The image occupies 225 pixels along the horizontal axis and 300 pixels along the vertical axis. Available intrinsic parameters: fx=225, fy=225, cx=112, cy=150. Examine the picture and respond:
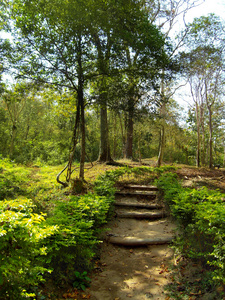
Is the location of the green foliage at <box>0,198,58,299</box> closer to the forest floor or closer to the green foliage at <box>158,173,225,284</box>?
the forest floor

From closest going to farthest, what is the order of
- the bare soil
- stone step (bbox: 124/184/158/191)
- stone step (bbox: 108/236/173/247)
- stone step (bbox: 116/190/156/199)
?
the bare soil
stone step (bbox: 108/236/173/247)
stone step (bbox: 116/190/156/199)
stone step (bbox: 124/184/158/191)

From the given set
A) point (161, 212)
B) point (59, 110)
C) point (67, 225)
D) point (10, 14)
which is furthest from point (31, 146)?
point (67, 225)

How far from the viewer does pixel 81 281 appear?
10.9 feet

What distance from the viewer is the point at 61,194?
6.92m

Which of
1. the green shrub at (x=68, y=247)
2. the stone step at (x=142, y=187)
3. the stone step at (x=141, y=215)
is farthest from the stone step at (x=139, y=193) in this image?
the green shrub at (x=68, y=247)

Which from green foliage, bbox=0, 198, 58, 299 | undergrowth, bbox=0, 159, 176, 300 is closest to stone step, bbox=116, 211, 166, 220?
undergrowth, bbox=0, 159, 176, 300

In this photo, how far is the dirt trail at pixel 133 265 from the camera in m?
3.33

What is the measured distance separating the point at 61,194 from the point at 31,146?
1653 cm

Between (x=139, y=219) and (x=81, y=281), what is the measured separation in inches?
137

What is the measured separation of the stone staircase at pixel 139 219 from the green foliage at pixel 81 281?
1.70 m

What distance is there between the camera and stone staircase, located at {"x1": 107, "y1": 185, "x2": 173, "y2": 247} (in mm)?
5059

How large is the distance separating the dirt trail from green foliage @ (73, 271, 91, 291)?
0.10 m

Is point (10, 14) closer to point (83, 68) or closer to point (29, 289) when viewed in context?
point (83, 68)

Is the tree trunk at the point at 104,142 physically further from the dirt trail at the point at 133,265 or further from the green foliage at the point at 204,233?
the green foliage at the point at 204,233
